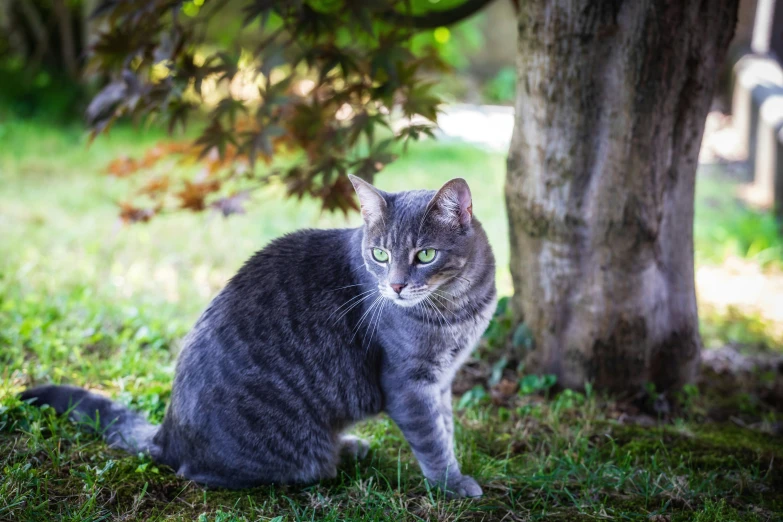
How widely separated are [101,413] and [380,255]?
1.29 metres

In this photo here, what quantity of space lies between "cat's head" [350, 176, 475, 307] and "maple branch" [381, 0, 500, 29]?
107 centimetres

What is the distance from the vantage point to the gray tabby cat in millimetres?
2434

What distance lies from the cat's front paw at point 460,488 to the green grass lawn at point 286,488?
0.14ft

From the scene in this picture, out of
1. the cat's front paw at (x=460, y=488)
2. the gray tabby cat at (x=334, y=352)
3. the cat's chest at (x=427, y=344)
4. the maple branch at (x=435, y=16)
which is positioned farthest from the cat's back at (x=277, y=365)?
the maple branch at (x=435, y=16)

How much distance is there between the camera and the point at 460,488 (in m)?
2.47

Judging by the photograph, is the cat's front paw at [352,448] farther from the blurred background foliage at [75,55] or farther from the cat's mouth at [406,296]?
the blurred background foliage at [75,55]

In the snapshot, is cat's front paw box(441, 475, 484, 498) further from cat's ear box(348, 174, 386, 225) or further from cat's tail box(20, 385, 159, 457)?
cat's tail box(20, 385, 159, 457)

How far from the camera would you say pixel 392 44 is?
305 centimetres

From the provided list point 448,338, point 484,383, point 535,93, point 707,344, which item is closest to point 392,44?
point 535,93

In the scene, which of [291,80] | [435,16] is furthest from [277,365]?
[435,16]

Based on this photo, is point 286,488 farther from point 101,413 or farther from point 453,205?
point 453,205

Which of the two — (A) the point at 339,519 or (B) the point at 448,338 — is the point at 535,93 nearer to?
(B) the point at 448,338

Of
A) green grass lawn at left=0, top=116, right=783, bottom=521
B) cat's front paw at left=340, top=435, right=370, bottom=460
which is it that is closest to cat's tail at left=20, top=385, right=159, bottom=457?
green grass lawn at left=0, top=116, right=783, bottom=521

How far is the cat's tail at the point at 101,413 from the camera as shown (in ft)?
8.68
